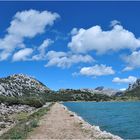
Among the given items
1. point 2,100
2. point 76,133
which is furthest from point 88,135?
point 2,100

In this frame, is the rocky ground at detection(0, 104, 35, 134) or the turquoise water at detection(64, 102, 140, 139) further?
the rocky ground at detection(0, 104, 35, 134)

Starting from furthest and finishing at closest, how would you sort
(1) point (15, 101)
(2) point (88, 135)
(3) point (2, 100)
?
(1) point (15, 101), (3) point (2, 100), (2) point (88, 135)

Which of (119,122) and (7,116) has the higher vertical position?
(7,116)

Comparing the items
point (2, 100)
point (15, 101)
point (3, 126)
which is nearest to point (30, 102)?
point (15, 101)

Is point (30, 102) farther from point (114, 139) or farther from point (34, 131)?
point (114, 139)

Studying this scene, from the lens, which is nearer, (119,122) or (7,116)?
(7,116)

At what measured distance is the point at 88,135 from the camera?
35.6 metres

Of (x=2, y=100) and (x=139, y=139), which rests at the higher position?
(x=2, y=100)

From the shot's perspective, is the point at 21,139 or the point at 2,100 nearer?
the point at 21,139

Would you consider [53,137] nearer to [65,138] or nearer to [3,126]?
[65,138]

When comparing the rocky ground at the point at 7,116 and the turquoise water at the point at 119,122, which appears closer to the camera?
the turquoise water at the point at 119,122

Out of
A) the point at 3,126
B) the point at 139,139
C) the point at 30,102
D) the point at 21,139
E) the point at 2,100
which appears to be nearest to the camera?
the point at 21,139

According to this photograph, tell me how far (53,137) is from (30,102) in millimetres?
80781

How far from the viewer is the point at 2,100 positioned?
9969 centimetres
